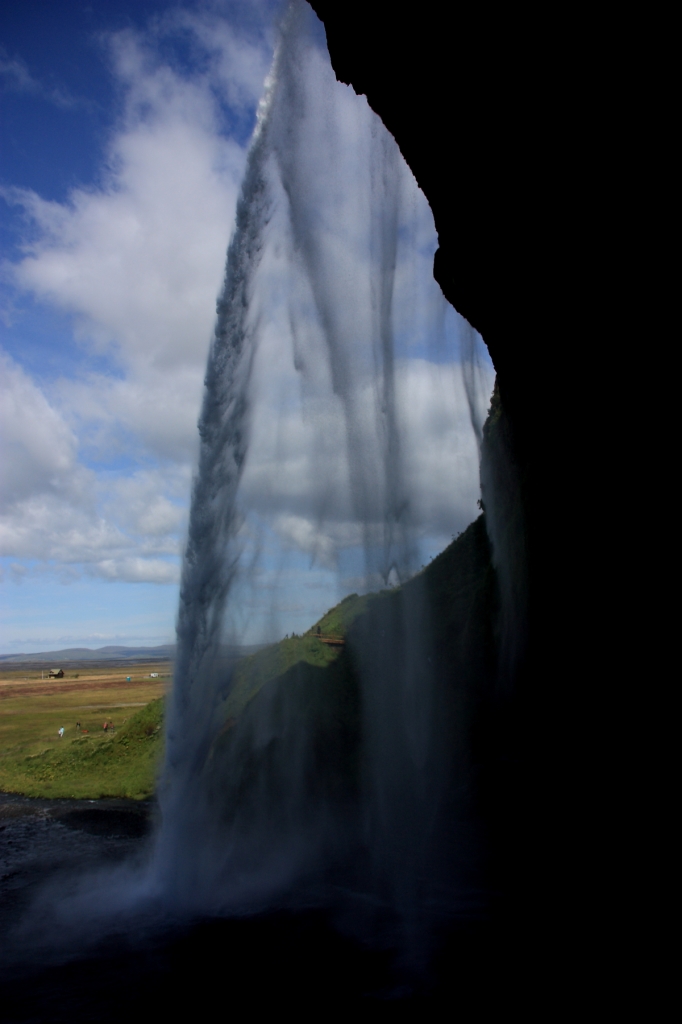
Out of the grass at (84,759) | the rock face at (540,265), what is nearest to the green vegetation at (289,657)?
the grass at (84,759)

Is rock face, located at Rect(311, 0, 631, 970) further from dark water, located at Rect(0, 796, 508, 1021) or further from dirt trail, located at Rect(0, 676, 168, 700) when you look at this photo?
dirt trail, located at Rect(0, 676, 168, 700)

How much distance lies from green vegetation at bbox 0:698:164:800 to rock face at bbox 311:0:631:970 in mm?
15114

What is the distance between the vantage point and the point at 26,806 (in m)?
20.0

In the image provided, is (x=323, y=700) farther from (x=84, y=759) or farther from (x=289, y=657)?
(x=84, y=759)

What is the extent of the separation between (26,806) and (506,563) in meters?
18.8

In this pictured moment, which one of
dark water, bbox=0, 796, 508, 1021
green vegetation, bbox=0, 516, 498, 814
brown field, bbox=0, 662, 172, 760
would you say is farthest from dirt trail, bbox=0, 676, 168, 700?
dark water, bbox=0, 796, 508, 1021

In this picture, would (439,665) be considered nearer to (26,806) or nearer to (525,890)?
(525,890)

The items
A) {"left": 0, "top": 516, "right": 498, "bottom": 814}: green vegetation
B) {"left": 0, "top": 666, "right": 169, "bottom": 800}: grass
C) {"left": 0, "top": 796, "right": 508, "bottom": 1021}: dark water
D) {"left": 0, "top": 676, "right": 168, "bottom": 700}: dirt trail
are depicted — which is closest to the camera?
{"left": 0, "top": 796, "right": 508, "bottom": 1021}: dark water

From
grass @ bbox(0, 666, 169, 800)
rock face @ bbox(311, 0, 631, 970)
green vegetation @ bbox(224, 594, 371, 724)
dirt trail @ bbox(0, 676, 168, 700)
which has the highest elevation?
rock face @ bbox(311, 0, 631, 970)

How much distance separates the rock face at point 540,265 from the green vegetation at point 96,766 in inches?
595

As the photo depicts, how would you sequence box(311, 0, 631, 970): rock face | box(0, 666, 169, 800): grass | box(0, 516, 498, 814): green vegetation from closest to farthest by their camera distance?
box(311, 0, 631, 970): rock face
box(0, 516, 498, 814): green vegetation
box(0, 666, 169, 800): grass

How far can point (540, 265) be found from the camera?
28.8 feet

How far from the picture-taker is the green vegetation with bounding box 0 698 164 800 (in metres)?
22.0

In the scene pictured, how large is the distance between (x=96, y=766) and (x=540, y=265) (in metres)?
26.0
